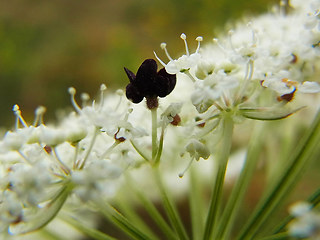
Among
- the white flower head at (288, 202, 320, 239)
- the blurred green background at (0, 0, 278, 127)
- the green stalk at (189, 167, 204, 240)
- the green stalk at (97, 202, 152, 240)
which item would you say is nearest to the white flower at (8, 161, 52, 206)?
the green stalk at (97, 202, 152, 240)

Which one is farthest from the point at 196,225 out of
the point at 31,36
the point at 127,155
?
the point at 31,36

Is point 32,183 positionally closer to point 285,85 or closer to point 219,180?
point 219,180

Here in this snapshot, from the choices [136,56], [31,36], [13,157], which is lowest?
[13,157]

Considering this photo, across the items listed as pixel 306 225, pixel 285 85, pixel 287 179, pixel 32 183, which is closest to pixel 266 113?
pixel 285 85

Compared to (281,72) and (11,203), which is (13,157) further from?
(281,72)

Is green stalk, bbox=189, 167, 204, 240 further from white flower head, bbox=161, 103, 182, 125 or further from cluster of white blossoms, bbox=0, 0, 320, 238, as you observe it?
white flower head, bbox=161, 103, 182, 125

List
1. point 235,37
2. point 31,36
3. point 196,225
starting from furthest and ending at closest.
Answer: point 31,36 → point 235,37 → point 196,225

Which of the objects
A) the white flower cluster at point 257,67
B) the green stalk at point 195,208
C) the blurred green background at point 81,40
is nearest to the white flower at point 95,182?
the white flower cluster at point 257,67
